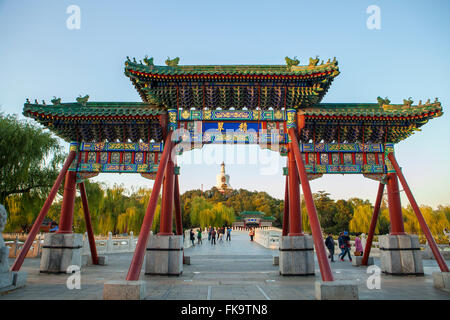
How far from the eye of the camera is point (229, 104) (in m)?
9.46

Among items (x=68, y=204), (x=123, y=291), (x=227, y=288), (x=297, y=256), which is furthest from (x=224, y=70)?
(x=68, y=204)

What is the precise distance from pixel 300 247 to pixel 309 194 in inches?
87.1

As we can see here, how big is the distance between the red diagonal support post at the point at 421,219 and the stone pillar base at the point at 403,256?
4.33 ft

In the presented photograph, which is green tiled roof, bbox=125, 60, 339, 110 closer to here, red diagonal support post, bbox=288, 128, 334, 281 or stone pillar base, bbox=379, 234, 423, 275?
red diagonal support post, bbox=288, 128, 334, 281

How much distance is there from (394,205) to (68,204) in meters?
10.6

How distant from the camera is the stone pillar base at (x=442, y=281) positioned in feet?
21.1

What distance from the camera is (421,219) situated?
7465mm

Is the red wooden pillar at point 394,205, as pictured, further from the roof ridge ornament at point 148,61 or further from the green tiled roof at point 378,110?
the roof ridge ornament at point 148,61

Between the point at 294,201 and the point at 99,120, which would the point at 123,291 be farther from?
the point at 99,120

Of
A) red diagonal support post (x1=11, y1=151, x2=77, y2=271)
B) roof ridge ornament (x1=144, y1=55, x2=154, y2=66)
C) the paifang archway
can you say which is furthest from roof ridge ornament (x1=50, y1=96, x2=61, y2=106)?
roof ridge ornament (x1=144, y1=55, x2=154, y2=66)

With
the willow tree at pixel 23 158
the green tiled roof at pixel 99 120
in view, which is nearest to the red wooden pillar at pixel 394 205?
the green tiled roof at pixel 99 120
